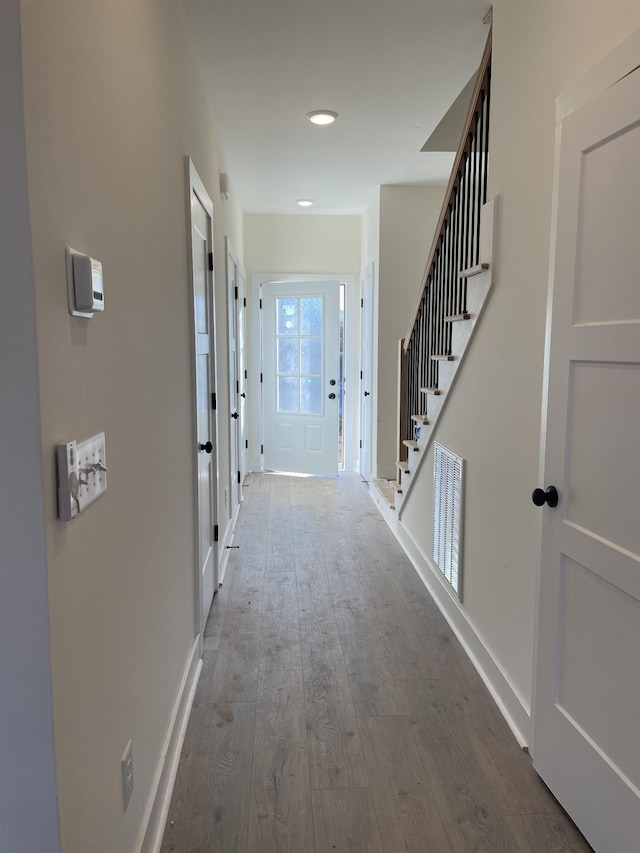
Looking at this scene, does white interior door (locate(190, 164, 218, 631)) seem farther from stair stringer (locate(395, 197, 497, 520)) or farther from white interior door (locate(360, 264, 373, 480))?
white interior door (locate(360, 264, 373, 480))

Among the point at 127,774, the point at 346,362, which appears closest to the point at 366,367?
the point at 346,362

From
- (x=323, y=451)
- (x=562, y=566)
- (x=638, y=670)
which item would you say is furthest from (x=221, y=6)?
(x=323, y=451)

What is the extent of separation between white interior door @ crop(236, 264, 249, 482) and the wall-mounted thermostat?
4095 mm

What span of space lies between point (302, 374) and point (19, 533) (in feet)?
17.7

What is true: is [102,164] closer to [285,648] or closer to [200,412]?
[200,412]

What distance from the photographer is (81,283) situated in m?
1.04

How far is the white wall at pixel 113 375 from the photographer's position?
3.11 feet

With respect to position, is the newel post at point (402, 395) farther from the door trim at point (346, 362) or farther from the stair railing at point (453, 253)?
the door trim at point (346, 362)

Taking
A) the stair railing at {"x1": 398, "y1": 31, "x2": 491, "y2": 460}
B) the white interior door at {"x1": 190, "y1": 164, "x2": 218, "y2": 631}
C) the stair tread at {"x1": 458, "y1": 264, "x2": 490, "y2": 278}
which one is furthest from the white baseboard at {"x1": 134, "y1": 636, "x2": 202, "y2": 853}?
the stair tread at {"x1": 458, "y1": 264, "x2": 490, "y2": 278}

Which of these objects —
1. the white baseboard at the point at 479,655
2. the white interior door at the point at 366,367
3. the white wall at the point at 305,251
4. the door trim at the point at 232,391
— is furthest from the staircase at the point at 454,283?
the white wall at the point at 305,251

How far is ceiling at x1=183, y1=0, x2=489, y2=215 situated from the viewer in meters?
2.45

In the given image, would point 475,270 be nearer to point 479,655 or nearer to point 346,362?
point 479,655

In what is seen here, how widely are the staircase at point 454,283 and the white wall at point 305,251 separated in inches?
92.6

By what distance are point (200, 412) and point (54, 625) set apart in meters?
1.88
